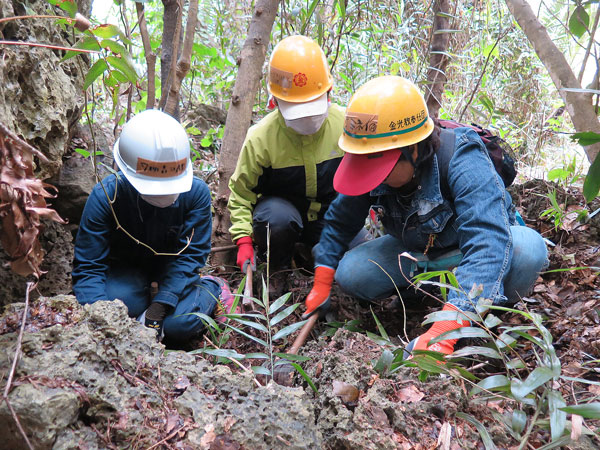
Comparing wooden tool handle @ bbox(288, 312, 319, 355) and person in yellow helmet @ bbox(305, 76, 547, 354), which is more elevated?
person in yellow helmet @ bbox(305, 76, 547, 354)

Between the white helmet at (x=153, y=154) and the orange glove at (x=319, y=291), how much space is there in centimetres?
89

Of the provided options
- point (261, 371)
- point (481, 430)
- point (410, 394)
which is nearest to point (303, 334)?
point (261, 371)

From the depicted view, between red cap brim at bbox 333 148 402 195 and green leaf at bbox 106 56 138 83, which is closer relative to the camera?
green leaf at bbox 106 56 138 83

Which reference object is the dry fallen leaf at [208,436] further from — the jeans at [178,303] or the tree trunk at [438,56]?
the tree trunk at [438,56]

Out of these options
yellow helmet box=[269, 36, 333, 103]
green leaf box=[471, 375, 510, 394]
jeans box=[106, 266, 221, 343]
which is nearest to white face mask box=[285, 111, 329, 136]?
yellow helmet box=[269, 36, 333, 103]

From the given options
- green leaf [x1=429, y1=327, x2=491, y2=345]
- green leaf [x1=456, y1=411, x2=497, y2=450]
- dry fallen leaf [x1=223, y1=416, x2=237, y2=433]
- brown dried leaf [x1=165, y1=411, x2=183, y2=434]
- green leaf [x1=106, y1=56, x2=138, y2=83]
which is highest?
green leaf [x1=106, y1=56, x2=138, y2=83]

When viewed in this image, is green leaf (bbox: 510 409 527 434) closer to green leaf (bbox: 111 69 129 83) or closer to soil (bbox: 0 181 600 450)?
soil (bbox: 0 181 600 450)

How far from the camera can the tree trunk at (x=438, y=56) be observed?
11.6 ft

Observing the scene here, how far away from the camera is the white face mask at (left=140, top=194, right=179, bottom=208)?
242cm

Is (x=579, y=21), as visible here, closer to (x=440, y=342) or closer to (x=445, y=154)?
(x=445, y=154)

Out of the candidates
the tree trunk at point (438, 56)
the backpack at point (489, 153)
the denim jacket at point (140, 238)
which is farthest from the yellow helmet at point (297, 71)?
the tree trunk at point (438, 56)

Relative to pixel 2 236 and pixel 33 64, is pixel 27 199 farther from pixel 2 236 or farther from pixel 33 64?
pixel 33 64

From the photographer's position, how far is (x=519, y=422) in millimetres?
1310

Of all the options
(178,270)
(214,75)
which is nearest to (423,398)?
(178,270)
